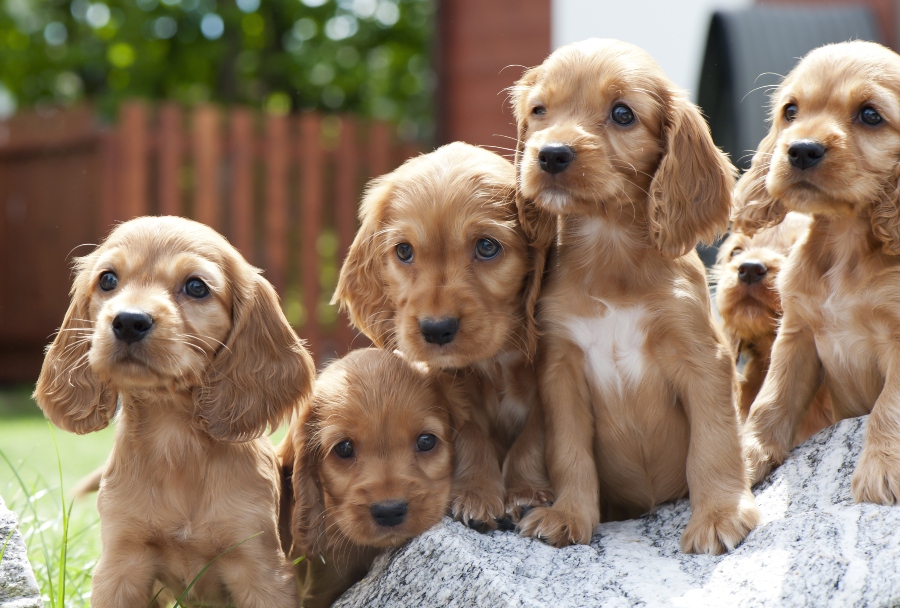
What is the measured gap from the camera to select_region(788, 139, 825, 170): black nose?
326 centimetres

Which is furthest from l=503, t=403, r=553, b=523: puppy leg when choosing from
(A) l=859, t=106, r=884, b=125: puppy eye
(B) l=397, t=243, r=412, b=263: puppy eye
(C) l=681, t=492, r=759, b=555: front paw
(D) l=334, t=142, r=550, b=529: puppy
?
(A) l=859, t=106, r=884, b=125: puppy eye

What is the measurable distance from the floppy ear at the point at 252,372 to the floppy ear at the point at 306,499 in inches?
9.6

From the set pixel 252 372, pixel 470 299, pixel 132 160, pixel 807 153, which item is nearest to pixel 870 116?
pixel 807 153

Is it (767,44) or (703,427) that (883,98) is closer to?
(703,427)

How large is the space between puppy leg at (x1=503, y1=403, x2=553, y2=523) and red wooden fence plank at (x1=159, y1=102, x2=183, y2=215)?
31.3ft

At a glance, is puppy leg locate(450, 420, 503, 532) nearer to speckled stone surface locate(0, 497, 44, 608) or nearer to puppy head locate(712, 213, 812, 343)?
puppy head locate(712, 213, 812, 343)

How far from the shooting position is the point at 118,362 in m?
3.12

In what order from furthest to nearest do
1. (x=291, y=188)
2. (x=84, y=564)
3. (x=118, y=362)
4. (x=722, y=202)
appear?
1. (x=291, y=188)
2. (x=84, y=564)
3. (x=722, y=202)
4. (x=118, y=362)

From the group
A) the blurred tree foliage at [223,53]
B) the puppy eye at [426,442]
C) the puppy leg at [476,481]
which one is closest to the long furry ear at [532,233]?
the puppy leg at [476,481]

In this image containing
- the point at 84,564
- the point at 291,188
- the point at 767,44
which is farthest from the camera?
the point at 291,188

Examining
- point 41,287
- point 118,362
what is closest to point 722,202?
point 118,362

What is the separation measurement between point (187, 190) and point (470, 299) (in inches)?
400

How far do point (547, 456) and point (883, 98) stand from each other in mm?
1724

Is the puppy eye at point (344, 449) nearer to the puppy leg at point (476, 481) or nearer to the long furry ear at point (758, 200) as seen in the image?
the puppy leg at point (476, 481)
